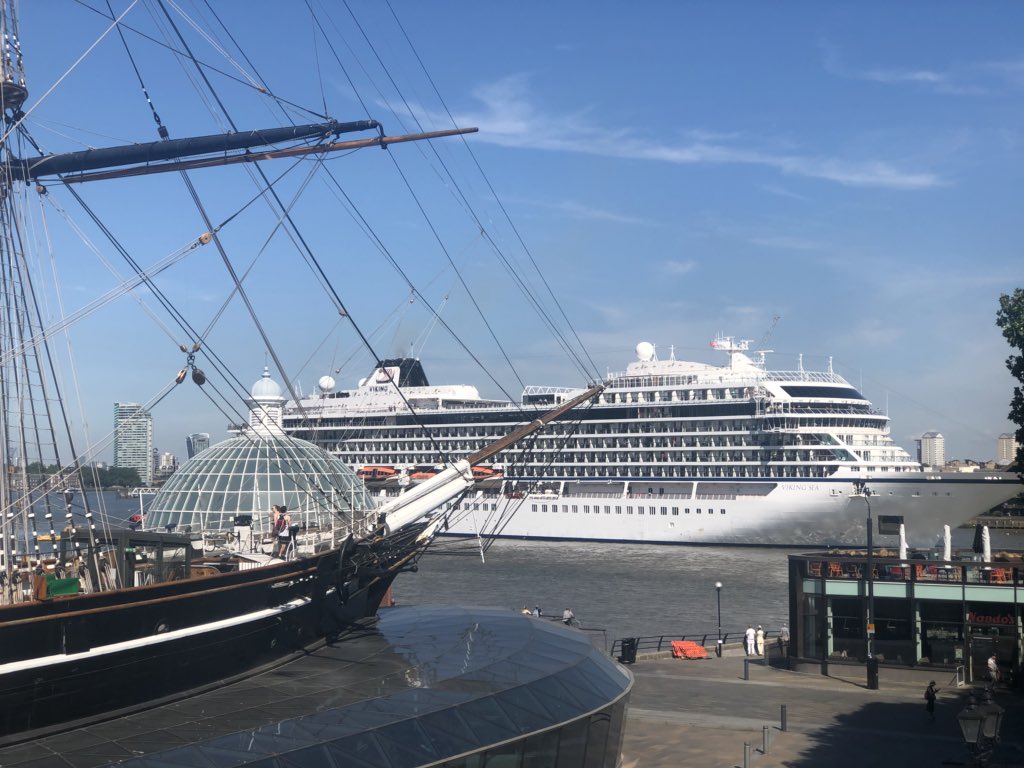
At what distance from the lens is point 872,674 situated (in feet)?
71.4

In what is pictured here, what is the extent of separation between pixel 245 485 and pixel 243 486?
0.10 m

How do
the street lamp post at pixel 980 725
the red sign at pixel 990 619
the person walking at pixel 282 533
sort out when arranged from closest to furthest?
the street lamp post at pixel 980 725
the person walking at pixel 282 533
the red sign at pixel 990 619

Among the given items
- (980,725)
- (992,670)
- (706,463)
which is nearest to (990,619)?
(992,670)

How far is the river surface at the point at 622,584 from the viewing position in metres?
39.7

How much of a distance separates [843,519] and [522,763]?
55.9m

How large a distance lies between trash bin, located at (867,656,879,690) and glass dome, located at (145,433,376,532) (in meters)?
14.4

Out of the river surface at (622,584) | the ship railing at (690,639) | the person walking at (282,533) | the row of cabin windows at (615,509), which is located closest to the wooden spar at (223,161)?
the person walking at (282,533)

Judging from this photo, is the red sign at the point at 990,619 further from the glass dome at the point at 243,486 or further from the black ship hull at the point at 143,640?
the glass dome at the point at 243,486

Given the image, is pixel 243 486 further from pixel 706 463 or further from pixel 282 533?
pixel 706 463

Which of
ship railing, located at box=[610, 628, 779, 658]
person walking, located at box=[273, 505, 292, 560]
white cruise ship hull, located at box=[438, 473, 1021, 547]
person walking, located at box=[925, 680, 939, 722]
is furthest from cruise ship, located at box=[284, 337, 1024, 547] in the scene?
person walking, located at box=[925, 680, 939, 722]

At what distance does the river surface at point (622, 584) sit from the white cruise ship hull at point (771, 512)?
4.14 feet

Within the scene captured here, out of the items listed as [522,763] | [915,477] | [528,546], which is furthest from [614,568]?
[522,763]

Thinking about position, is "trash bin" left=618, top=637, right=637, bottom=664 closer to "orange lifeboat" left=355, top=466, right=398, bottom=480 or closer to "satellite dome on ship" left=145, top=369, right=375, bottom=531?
"satellite dome on ship" left=145, top=369, right=375, bottom=531

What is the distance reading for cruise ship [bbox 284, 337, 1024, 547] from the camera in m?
66.3
